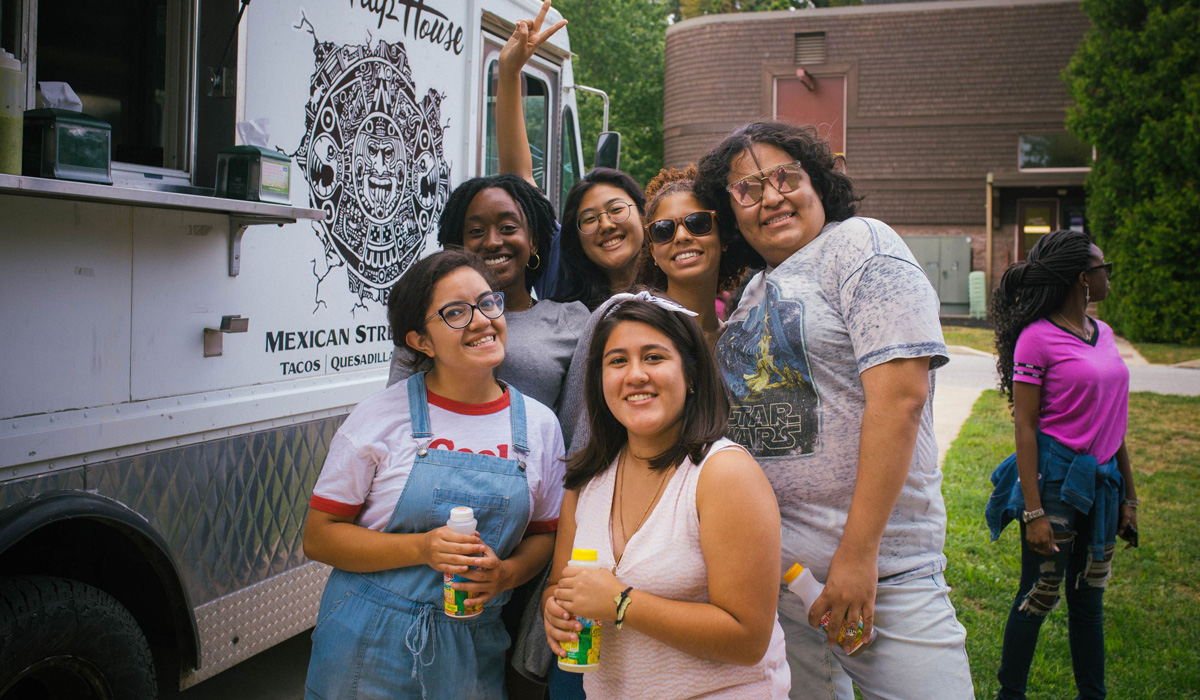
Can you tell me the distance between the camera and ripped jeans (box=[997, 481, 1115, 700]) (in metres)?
3.33

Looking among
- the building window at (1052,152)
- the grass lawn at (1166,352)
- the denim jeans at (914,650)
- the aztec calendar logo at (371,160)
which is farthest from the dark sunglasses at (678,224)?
the building window at (1052,152)

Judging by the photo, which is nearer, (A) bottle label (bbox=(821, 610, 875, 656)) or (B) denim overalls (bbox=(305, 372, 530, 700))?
(A) bottle label (bbox=(821, 610, 875, 656))

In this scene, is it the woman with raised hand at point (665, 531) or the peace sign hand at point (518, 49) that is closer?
the woman with raised hand at point (665, 531)

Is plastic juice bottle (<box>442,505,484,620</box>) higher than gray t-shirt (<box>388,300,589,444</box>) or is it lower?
lower

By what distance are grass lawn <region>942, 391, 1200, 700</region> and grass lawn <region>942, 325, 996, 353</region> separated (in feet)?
23.2

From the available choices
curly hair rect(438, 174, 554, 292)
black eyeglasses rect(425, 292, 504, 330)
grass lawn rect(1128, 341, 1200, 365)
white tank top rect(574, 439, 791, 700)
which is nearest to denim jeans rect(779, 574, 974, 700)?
white tank top rect(574, 439, 791, 700)

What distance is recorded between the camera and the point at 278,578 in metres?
3.24

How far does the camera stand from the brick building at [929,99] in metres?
20.3

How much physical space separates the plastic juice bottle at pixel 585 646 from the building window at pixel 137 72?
186 cm

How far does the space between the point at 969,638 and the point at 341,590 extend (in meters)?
3.43

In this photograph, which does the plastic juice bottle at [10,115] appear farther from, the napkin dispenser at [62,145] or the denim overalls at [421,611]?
the denim overalls at [421,611]

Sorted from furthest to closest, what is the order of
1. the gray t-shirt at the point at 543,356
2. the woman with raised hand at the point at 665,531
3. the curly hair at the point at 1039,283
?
the curly hair at the point at 1039,283 → the gray t-shirt at the point at 543,356 → the woman with raised hand at the point at 665,531

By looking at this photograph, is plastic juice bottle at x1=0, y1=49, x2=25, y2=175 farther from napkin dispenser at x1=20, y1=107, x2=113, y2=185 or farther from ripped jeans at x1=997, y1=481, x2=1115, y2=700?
ripped jeans at x1=997, y1=481, x2=1115, y2=700

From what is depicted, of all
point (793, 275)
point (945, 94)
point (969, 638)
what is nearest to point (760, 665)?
point (793, 275)
